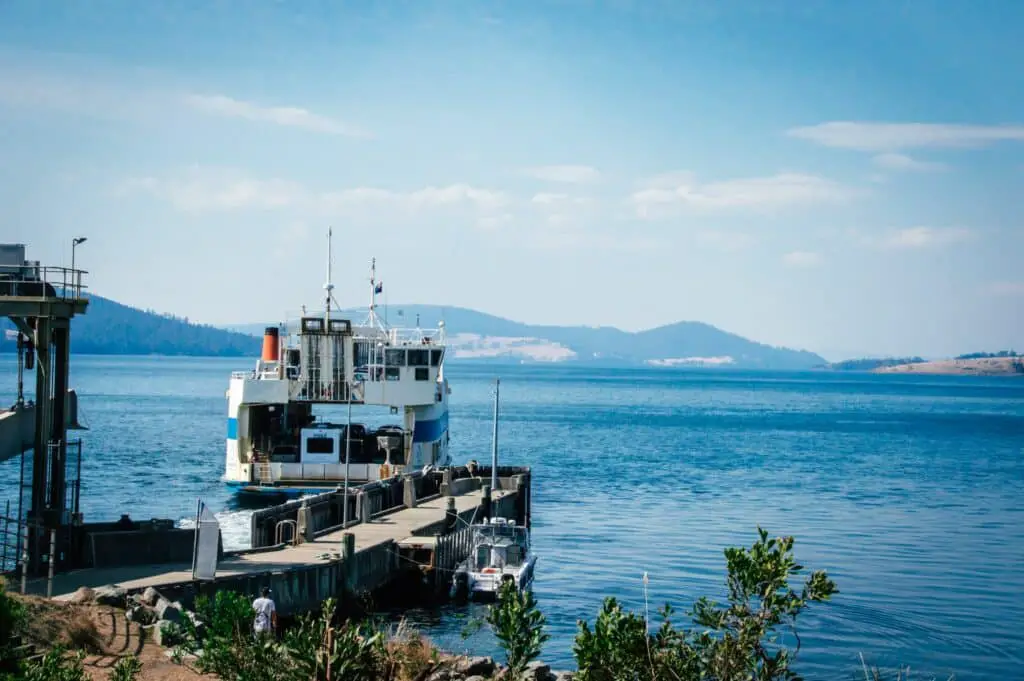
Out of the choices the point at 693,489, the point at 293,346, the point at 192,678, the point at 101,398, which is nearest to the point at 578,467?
the point at 693,489

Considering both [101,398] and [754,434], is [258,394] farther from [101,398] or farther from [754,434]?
[101,398]

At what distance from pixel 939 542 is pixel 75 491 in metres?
31.5

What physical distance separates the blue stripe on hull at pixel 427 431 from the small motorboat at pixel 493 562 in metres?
15.8

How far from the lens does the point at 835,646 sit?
91.8 ft

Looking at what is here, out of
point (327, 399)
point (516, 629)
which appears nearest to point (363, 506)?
point (327, 399)

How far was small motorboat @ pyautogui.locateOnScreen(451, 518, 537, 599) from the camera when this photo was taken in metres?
31.2

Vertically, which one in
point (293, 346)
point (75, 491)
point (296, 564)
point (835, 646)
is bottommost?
point (835, 646)

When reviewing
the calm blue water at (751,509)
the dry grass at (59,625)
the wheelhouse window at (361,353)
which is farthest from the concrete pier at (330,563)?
the wheelhouse window at (361,353)

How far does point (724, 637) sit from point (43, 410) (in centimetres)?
1569

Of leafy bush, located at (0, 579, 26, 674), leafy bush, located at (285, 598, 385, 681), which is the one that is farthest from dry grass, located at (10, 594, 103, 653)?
leafy bush, located at (285, 598, 385, 681)

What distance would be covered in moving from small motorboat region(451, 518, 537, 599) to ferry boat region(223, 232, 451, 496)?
14.3 meters

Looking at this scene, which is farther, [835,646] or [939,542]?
[939,542]

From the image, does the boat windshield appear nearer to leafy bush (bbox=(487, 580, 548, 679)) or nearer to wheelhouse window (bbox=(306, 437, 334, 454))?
wheelhouse window (bbox=(306, 437, 334, 454))

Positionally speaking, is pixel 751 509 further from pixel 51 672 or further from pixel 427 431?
pixel 51 672
